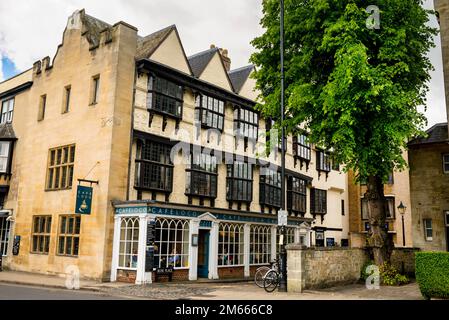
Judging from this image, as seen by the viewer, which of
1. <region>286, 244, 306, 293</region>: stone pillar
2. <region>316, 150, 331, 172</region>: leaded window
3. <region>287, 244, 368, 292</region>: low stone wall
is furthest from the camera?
<region>316, 150, 331, 172</region>: leaded window

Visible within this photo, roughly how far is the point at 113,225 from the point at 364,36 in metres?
14.1

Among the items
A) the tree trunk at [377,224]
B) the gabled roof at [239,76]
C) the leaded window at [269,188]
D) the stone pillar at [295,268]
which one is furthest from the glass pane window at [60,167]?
the tree trunk at [377,224]

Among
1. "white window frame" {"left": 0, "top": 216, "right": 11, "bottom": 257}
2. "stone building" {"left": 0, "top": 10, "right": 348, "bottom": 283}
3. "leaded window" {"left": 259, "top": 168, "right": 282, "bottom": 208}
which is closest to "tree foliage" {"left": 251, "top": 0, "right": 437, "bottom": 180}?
"stone building" {"left": 0, "top": 10, "right": 348, "bottom": 283}

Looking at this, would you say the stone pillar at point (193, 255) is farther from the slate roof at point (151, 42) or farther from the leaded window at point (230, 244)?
the slate roof at point (151, 42)

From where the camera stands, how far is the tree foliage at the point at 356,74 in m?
16.7

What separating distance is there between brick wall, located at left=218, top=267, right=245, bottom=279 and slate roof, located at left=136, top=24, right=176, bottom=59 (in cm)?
1202

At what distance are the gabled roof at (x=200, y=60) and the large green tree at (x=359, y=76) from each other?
541 centimetres

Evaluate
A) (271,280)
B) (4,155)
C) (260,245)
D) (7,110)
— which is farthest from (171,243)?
(7,110)

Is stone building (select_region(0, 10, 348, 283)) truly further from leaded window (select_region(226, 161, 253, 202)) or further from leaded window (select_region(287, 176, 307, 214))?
leaded window (select_region(287, 176, 307, 214))

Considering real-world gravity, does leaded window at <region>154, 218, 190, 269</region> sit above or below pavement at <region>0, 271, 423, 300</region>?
above

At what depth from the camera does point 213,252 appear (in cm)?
2259

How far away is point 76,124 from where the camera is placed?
76.5ft

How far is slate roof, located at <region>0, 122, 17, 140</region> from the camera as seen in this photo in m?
28.0
